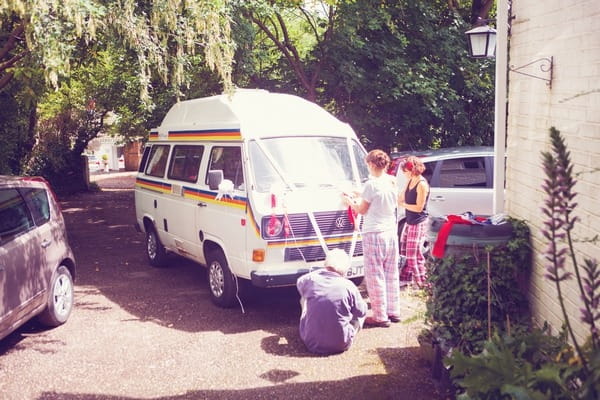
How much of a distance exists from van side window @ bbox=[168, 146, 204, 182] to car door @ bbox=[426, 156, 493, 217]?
3936mm

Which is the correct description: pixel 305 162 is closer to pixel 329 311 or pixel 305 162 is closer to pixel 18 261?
pixel 329 311

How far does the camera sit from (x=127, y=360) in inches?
236

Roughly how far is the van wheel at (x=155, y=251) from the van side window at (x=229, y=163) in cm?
239

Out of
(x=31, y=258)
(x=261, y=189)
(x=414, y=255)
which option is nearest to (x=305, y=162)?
(x=261, y=189)

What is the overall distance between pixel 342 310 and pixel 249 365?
41.2 inches

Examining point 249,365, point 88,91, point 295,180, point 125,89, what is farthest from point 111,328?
point 88,91

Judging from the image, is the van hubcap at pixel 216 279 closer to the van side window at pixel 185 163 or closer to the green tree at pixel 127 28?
the van side window at pixel 185 163

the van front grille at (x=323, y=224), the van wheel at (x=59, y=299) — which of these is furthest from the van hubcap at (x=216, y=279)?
the van wheel at (x=59, y=299)

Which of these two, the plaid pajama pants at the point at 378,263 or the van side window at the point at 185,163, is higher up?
the van side window at the point at 185,163

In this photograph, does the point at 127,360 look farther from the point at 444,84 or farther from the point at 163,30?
the point at 444,84

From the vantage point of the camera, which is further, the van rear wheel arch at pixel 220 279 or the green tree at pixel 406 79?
the green tree at pixel 406 79

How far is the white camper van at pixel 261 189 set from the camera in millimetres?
6898

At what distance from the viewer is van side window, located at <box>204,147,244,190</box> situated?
24.1 ft

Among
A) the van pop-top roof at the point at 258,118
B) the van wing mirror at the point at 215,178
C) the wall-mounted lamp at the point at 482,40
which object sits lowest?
the van wing mirror at the point at 215,178
